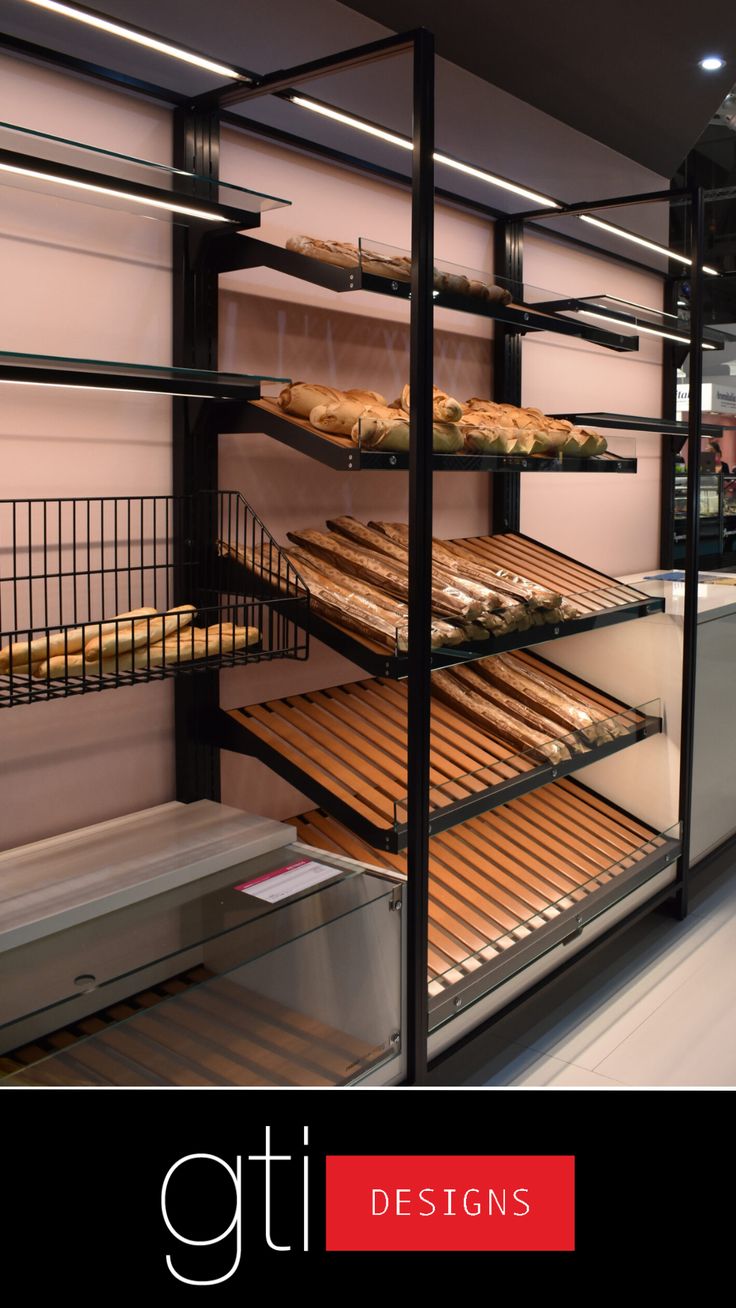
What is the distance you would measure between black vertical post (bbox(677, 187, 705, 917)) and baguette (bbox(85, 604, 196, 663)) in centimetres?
188

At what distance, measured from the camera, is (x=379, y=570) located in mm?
2527

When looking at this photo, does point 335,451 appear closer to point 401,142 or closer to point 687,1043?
point 401,142

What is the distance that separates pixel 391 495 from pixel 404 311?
20.0 inches

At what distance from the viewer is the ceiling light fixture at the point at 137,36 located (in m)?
1.87

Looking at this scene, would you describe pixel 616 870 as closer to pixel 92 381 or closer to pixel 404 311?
pixel 404 311

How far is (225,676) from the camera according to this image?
2.59 m

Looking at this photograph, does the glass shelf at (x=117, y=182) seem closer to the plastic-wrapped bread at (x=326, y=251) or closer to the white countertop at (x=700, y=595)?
the plastic-wrapped bread at (x=326, y=251)

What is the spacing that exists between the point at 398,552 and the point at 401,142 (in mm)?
977

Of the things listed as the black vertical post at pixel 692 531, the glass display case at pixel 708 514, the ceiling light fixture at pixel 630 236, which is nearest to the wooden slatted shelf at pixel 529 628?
the black vertical post at pixel 692 531

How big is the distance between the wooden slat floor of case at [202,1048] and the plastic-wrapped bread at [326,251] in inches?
57.5

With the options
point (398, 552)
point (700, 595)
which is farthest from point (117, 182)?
point (700, 595)

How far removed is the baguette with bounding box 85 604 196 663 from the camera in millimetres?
1877

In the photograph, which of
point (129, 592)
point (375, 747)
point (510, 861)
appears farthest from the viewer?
point (510, 861)

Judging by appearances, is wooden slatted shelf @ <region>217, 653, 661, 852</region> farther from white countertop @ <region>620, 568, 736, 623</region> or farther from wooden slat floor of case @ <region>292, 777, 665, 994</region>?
white countertop @ <region>620, 568, 736, 623</region>
